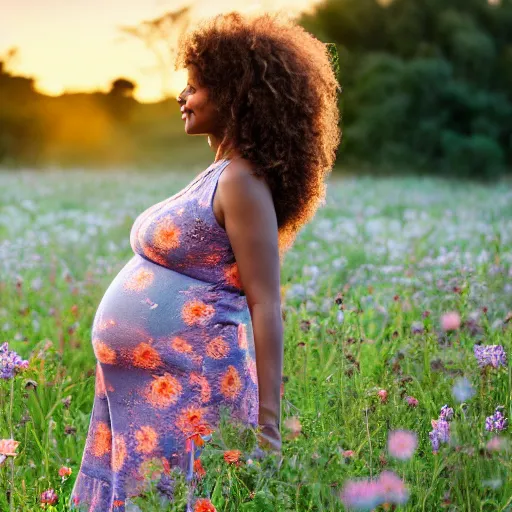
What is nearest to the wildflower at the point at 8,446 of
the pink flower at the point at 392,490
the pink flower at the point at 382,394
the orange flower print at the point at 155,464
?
the orange flower print at the point at 155,464

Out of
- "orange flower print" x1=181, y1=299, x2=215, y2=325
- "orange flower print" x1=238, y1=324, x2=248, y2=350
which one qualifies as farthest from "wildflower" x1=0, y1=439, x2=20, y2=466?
"orange flower print" x1=238, y1=324, x2=248, y2=350

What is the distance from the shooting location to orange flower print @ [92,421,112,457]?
246 cm

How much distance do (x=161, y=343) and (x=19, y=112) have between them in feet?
104

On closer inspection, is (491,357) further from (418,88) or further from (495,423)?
(418,88)

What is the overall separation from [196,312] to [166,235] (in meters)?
0.22

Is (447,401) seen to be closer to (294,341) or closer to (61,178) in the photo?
(294,341)

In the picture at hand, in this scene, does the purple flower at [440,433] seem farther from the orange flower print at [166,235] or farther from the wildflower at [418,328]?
the wildflower at [418,328]

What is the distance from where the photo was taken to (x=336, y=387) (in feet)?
8.35

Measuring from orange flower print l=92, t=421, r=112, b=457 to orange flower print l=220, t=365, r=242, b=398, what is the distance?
0.46 m

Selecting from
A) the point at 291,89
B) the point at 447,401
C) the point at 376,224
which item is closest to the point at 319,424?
the point at 447,401

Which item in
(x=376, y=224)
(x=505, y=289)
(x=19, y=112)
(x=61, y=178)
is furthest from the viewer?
(x=19, y=112)

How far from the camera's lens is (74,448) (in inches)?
126

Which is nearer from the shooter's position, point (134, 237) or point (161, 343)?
point (161, 343)

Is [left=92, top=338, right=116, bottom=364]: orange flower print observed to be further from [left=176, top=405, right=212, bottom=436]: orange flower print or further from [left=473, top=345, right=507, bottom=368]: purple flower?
[left=473, top=345, right=507, bottom=368]: purple flower
